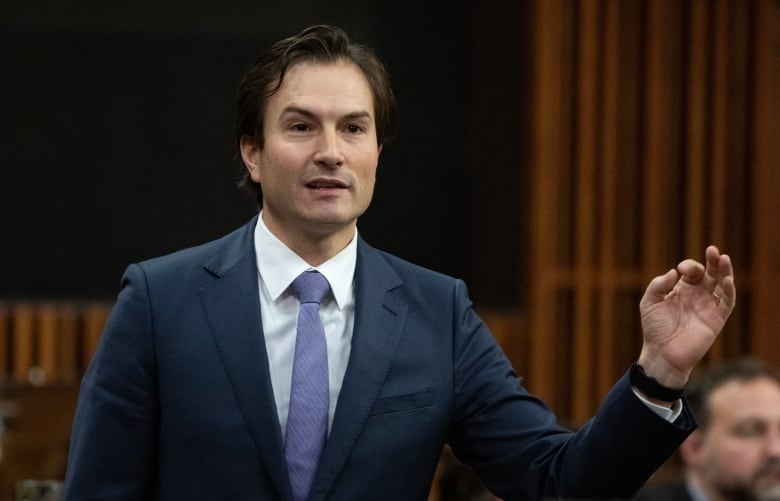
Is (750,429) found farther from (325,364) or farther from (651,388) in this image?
(325,364)

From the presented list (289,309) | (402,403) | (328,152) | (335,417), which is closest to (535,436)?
(402,403)

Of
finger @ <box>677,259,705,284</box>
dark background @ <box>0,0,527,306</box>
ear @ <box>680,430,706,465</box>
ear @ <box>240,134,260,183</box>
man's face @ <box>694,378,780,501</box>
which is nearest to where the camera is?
finger @ <box>677,259,705,284</box>

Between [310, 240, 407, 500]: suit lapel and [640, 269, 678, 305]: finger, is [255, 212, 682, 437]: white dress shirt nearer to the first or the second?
[310, 240, 407, 500]: suit lapel

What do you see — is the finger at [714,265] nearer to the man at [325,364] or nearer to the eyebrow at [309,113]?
the man at [325,364]

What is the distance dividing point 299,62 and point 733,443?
2.23 metres

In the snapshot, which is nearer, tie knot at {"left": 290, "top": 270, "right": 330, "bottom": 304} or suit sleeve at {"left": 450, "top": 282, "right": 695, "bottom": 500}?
suit sleeve at {"left": 450, "top": 282, "right": 695, "bottom": 500}

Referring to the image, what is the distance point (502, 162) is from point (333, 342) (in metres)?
4.78

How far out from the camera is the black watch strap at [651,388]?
2035mm

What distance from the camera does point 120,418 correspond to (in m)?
2.08

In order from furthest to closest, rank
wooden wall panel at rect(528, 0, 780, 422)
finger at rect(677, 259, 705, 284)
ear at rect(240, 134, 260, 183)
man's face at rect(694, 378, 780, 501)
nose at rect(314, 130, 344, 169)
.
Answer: wooden wall panel at rect(528, 0, 780, 422) → man's face at rect(694, 378, 780, 501) → ear at rect(240, 134, 260, 183) → nose at rect(314, 130, 344, 169) → finger at rect(677, 259, 705, 284)

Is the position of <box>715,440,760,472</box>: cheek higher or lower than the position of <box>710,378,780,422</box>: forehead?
lower

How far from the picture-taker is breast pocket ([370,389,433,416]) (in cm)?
211

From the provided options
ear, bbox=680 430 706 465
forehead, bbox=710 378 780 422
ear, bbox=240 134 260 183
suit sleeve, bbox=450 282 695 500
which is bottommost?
ear, bbox=680 430 706 465

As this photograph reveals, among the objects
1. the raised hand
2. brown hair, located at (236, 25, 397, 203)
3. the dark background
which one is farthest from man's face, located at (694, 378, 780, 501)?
the dark background
